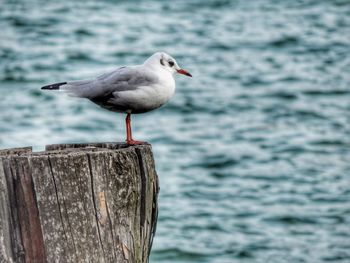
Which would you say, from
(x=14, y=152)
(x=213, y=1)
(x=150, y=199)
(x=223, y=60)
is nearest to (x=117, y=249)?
(x=150, y=199)

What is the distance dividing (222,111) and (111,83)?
9.55m

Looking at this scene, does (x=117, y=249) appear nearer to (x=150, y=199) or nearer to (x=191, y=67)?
(x=150, y=199)

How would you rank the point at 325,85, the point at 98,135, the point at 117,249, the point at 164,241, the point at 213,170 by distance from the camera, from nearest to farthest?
the point at 117,249, the point at 164,241, the point at 213,170, the point at 98,135, the point at 325,85

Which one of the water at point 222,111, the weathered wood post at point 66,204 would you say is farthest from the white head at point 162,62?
the water at point 222,111

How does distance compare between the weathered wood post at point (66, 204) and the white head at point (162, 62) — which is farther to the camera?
the white head at point (162, 62)

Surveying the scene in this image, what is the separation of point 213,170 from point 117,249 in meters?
8.08

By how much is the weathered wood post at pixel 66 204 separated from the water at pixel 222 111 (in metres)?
5.47

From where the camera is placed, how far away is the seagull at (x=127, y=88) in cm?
450

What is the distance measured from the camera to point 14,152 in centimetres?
381

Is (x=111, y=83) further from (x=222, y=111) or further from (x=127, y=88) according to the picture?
(x=222, y=111)

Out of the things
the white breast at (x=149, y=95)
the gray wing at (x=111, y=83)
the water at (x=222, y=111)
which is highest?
the gray wing at (x=111, y=83)

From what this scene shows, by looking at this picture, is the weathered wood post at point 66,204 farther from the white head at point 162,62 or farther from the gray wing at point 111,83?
the white head at point 162,62

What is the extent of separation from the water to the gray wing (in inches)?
184

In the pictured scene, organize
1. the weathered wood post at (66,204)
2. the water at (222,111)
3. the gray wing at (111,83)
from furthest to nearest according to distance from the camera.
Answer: the water at (222,111) < the gray wing at (111,83) < the weathered wood post at (66,204)
